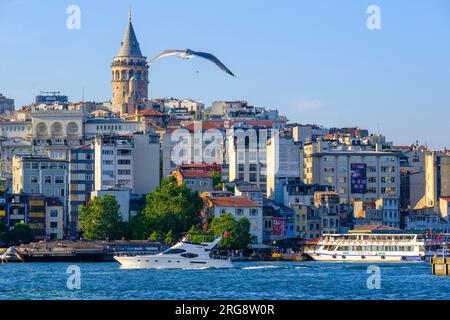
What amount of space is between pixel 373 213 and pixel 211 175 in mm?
10945

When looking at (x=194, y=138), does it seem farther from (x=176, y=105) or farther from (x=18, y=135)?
(x=176, y=105)

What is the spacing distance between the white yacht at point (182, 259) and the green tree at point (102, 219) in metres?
16.3

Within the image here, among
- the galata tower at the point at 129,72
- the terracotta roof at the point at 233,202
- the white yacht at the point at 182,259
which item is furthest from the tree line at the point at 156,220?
the galata tower at the point at 129,72

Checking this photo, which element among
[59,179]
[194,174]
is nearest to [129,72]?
[194,174]

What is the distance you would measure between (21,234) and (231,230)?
12664mm

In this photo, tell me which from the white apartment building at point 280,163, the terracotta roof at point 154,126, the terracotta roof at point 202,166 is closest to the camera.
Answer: the white apartment building at point 280,163

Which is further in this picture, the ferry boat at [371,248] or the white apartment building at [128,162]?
the white apartment building at [128,162]

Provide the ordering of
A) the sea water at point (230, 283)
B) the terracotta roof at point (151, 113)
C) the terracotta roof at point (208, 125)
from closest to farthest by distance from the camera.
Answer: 1. the sea water at point (230, 283)
2. the terracotta roof at point (208, 125)
3. the terracotta roof at point (151, 113)

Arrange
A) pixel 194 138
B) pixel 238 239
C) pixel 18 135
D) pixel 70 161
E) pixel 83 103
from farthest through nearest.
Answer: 1. pixel 83 103
2. pixel 18 135
3. pixel 194 138
4. pixel 70 161
5. pixel 238 239

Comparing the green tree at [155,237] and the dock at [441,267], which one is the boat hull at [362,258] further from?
the dock at [441,267]

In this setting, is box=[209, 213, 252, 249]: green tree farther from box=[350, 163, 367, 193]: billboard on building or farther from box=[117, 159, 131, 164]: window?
box=[350, 163, 367, 193]: billboard on building

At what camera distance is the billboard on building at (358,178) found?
10256 cm
